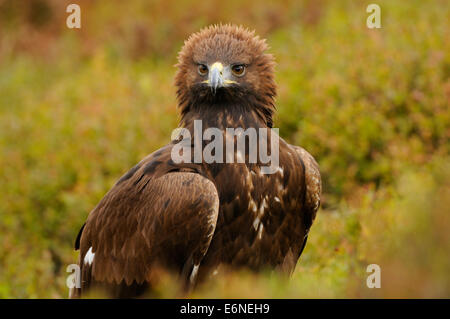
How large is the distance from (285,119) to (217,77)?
18.4ft

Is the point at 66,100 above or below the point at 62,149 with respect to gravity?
above

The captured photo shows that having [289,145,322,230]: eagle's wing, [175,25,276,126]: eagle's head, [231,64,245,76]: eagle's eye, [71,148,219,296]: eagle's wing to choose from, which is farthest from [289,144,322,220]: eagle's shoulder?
[71,148,219,296]: eagle's wing

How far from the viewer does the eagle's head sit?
17.1ft

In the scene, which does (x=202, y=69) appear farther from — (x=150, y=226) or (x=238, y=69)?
(x=150, y=226)

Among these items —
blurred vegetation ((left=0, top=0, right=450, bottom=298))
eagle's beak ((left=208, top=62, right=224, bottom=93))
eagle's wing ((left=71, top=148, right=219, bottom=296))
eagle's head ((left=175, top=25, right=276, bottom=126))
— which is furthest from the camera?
blurred vegetation ((left=0, top=0, right=450, bottom=298))

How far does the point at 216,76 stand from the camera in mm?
5047

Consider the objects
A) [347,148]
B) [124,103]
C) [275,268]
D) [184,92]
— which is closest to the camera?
[275,268]

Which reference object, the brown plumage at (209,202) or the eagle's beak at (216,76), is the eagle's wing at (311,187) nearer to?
the brown plumage at (209,202)

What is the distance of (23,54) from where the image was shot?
1989 cm

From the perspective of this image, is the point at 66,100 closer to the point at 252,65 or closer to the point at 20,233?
the point at 20,233

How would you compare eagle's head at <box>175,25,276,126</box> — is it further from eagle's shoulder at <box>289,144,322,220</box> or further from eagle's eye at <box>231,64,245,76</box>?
eagle's shoulder at <box>289,144,322,220</box>
